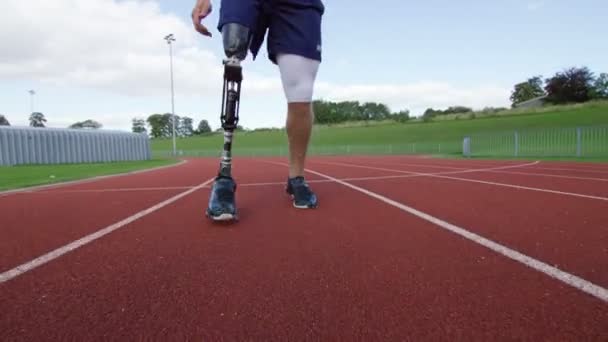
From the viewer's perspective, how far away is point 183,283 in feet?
3.99

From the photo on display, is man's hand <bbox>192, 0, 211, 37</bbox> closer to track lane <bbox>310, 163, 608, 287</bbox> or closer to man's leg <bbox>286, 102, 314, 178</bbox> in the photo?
man's leg <bbox>286, 102, 314, 178</bbox>

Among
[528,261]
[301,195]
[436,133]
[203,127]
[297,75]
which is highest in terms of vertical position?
[203,127]

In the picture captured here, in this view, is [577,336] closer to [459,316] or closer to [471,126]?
[459,316]

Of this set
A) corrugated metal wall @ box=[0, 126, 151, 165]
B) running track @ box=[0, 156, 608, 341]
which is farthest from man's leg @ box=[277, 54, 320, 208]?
corrugated metal wall @ box=[0, 126, 151, 165]

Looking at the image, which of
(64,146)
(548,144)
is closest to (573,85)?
(548,144)

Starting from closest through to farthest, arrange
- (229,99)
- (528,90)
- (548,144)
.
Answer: (229,99) → (548,144) → (528,90)

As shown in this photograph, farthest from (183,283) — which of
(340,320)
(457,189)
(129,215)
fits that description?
(457,189)

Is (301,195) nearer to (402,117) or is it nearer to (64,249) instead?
(64,249)

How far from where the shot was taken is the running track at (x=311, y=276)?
36.6 inches

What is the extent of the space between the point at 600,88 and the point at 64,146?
7195 centimetres

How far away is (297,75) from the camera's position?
97.6 inches

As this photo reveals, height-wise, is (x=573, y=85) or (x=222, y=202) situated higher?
(x=573, y=85)

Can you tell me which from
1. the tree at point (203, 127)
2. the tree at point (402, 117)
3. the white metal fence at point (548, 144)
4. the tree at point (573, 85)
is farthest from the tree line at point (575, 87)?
the tree at point (203, 127)

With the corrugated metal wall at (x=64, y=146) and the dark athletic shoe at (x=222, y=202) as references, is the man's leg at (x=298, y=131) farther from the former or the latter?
the corrugated metal wall at (x=64, y=146)
